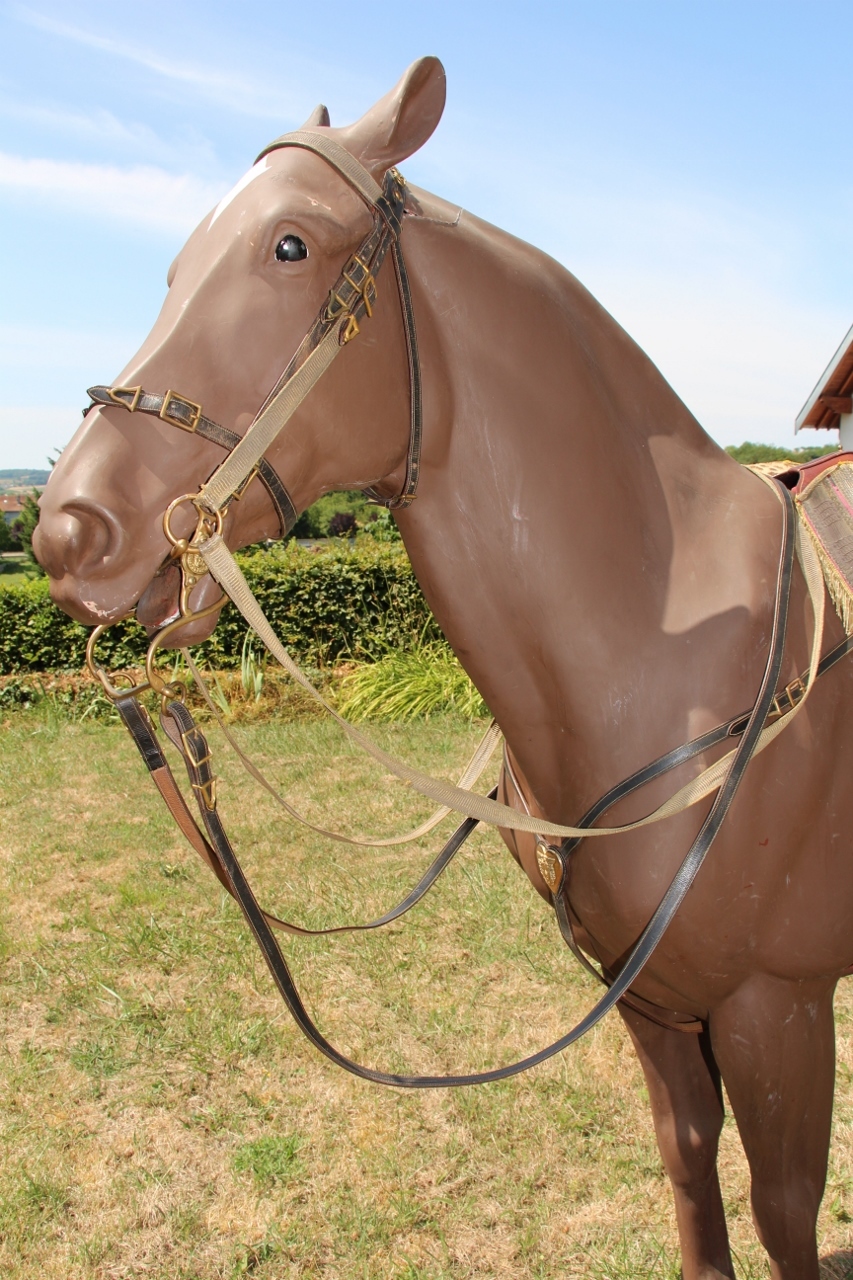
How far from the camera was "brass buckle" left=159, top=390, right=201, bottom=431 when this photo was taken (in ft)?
4.33

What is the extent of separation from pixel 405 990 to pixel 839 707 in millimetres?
2920

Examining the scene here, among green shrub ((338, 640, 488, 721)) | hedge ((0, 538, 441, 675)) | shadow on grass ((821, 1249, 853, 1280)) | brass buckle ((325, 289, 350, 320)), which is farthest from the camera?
hedge ((0, 538, 441, 675))

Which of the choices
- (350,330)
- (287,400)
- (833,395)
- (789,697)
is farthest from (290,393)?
(833,395)

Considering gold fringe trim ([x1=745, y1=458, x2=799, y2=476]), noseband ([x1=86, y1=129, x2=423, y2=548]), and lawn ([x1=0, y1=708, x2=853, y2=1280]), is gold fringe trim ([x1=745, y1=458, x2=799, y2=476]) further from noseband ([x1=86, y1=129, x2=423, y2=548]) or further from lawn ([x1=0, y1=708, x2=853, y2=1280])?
lawn ([x1=0, y1=708, x2=853, y2=1280])

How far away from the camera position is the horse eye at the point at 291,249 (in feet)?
4.53

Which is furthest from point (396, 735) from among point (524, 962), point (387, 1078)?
point (387, 1078)

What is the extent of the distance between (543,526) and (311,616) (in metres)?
8.11

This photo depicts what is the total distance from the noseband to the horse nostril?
9 cm

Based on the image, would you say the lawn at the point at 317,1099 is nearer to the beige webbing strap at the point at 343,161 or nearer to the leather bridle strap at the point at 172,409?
the leather bridle strap at the point at 172,409

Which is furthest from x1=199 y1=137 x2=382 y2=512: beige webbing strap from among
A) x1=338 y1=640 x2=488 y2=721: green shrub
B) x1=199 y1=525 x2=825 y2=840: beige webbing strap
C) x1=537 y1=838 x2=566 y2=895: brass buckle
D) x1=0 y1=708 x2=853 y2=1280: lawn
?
x1=338 y1=640 x2=488 y2=721: green shrub

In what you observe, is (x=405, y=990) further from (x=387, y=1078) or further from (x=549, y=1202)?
(x=387, y=1078)

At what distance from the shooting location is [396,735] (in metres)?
8.00

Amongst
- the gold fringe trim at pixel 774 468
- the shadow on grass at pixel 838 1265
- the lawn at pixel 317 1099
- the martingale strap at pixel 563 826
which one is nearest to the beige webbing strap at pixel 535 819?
the martingale strap at pixel 563 826

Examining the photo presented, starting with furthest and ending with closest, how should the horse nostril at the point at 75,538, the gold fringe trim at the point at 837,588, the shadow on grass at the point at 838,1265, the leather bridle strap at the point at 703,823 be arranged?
the shadow on grass at the point at 838,1265
the gold fringe trim at the point at 837,588
the leather bridle strap at the point at 703,823
the horse nostril at the point at 75,538
